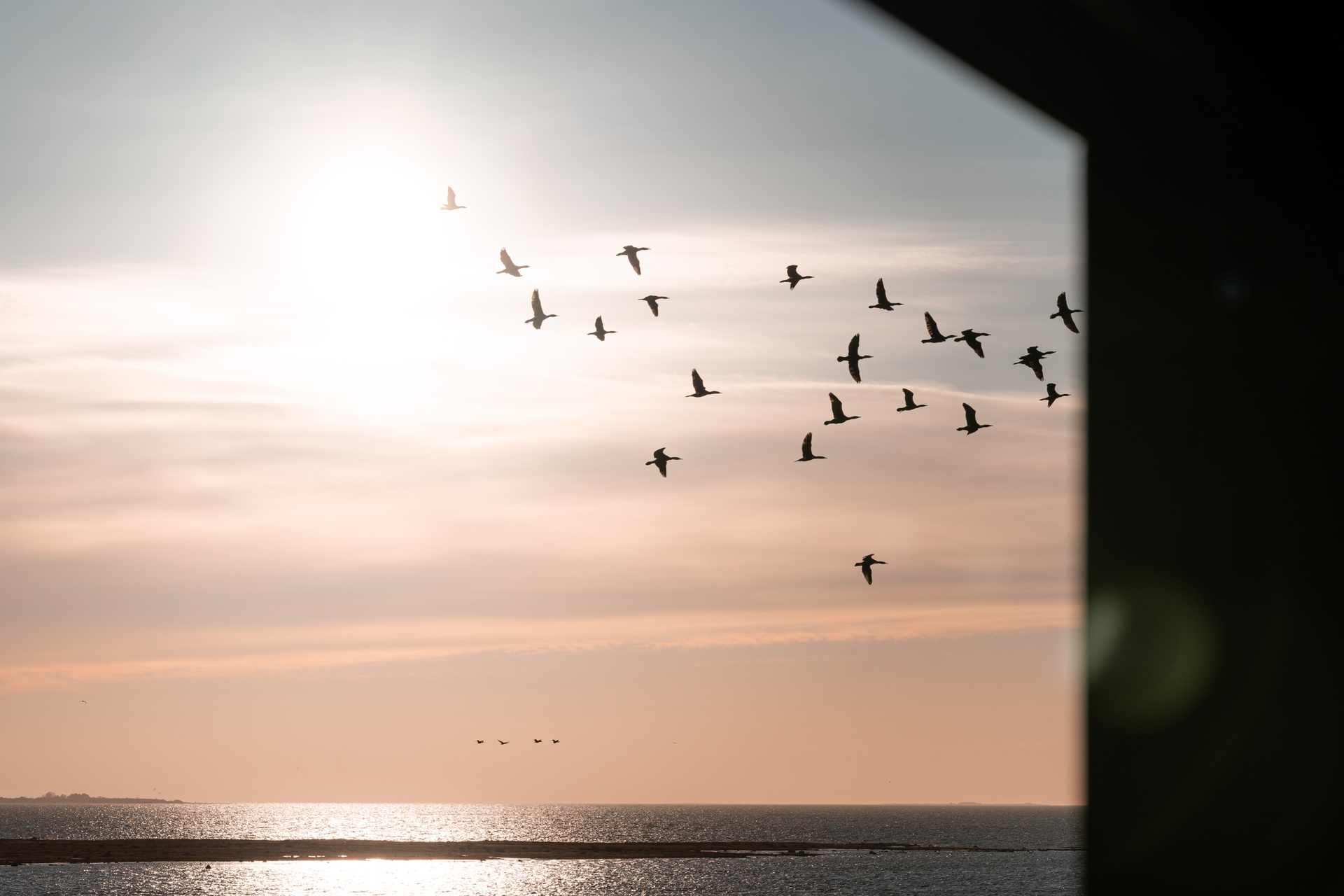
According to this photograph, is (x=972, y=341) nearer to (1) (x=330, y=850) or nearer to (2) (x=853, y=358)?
→ (2) (x=853, y=358)

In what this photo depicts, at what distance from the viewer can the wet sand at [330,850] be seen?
10444 cm

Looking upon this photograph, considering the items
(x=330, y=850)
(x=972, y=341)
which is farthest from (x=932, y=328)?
(x=330, y=850)

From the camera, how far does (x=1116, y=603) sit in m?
3.06

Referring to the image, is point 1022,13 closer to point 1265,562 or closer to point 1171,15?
point 1171,15

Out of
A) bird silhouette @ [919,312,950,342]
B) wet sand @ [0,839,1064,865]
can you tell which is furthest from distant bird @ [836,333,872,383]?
wet sand @ [0,839,1064,865]

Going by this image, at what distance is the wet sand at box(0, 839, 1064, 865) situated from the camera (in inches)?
4112

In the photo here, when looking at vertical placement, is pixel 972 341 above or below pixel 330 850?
above

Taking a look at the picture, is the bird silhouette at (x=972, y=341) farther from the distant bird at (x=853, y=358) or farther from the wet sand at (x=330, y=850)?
the wet sand at (x=330, y=850)

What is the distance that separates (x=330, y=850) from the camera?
118812mm

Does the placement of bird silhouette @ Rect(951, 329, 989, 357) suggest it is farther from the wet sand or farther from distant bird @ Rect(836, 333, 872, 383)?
the wet sand

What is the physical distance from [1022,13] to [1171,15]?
1.07 ft

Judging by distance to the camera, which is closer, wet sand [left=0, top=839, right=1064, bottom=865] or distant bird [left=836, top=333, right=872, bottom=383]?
distant bird [left=836, top=333, right=872, bottom=383]

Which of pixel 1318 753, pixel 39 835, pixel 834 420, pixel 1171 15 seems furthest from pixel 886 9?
pixel 39 835

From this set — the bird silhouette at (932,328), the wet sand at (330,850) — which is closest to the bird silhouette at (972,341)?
the bird silhouette at (932,328)
